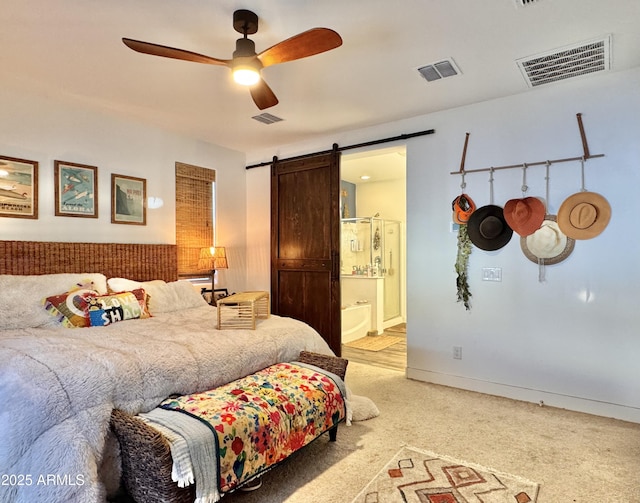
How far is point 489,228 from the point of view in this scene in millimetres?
3402

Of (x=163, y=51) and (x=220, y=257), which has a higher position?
(x=163, y=51)

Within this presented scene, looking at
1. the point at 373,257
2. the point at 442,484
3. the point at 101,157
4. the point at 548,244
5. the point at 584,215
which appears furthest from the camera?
the point at 373,257

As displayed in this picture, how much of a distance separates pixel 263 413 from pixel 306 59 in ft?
7.51

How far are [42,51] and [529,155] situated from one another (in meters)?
3.76

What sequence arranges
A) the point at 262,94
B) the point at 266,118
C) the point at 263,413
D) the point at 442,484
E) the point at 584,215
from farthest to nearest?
the point at 266,118, the point at 584,215, the point at 262,94, the point at 442,484, the point at 263,413

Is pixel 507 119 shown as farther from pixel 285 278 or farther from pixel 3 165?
pixel 3 165

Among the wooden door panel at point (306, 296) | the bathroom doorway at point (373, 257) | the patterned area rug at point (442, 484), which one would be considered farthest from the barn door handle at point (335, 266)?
the patterned area rug at point (442, 484)

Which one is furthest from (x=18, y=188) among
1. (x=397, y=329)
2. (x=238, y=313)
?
(x=397, y=329)

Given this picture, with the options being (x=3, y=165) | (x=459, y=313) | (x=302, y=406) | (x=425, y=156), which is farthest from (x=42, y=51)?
(x=459, y=313)

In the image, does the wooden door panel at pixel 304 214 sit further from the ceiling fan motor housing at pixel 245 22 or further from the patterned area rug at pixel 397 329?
the patterned area rug at pixel 397 329

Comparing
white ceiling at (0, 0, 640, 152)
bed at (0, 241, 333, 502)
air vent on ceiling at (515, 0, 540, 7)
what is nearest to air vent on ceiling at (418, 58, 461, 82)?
white ceiling at (0, 0, 640, 152)

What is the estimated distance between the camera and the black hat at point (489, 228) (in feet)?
11.0

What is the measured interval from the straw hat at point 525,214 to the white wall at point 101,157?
328cm

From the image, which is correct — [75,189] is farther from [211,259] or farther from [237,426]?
[237,426]
